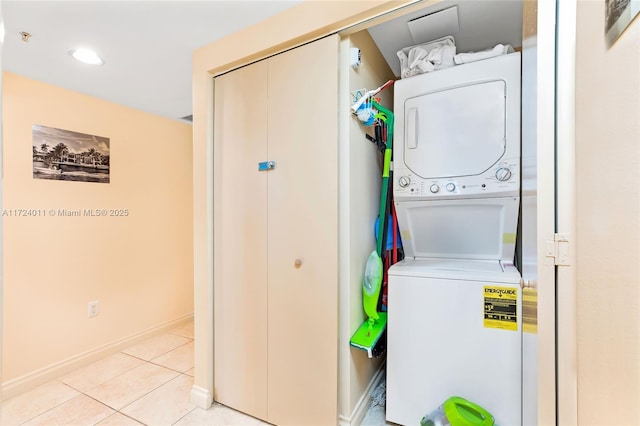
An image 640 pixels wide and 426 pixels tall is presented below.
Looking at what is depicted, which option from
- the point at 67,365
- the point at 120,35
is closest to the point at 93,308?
the point at 67,365

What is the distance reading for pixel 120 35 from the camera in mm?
1730

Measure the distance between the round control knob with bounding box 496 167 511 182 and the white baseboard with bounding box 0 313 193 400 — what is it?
10.5 ft

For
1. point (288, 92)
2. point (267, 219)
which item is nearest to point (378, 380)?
point (267, 219)

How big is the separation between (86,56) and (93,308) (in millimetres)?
1945

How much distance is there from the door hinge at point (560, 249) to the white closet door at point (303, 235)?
2.92ft

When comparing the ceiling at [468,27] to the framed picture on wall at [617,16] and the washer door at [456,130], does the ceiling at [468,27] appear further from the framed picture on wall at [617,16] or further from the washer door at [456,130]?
the framed picture on wall at [617,16]

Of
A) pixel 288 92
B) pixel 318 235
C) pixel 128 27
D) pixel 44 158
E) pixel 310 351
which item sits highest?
pixel 128 27

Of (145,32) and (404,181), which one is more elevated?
(145,32)

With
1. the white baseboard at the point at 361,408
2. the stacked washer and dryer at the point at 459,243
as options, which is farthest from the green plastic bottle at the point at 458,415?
the white baseboard at the point at 361,408

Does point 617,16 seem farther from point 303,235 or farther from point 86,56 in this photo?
point 86,56

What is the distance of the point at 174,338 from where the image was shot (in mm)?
2918

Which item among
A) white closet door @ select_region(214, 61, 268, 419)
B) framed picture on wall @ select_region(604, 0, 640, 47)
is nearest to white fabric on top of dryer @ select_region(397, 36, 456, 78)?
white closet door @ select_region(214, 61, 268, 419)

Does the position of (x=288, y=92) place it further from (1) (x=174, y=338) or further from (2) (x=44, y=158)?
(1) (x=174, y=338)

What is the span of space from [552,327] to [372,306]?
3.13 feet
